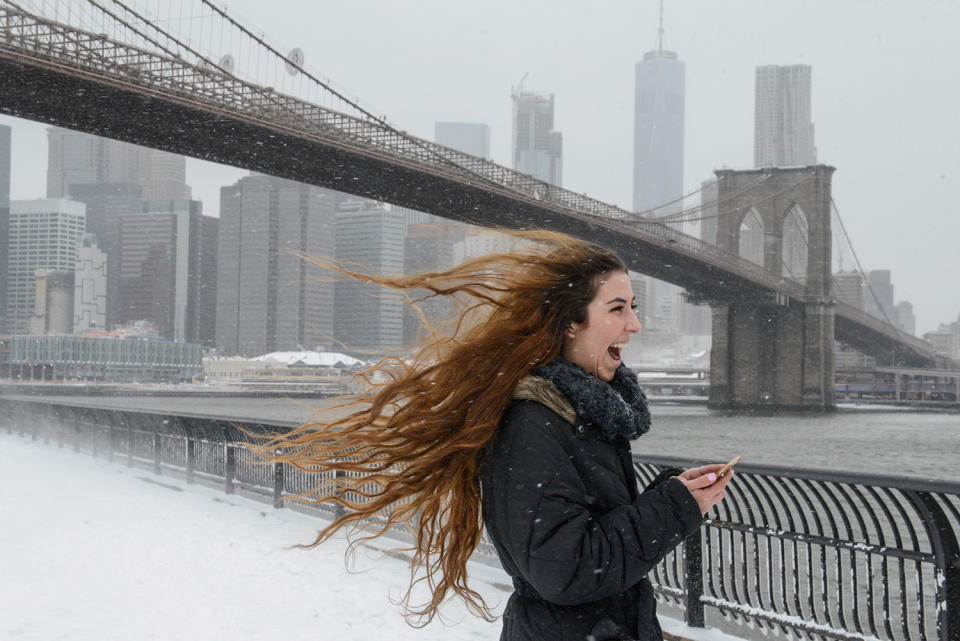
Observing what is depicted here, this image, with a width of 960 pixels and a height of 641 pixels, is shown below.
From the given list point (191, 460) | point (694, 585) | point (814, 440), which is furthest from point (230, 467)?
point (814, 440)

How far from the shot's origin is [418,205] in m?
34.5

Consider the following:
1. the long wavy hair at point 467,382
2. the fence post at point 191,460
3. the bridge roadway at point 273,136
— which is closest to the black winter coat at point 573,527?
the long wavy hair at point 467,382

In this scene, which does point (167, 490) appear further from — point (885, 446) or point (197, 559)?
point (885, 446)

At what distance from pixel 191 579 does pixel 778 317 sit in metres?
51.1

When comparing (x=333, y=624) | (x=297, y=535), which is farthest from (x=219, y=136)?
(x=333, y=624)

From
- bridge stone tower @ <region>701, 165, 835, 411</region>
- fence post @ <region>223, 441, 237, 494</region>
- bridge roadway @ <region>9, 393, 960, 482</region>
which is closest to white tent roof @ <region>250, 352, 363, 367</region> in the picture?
bridge stone tower @ <region>701, 165, 835, 411</region>

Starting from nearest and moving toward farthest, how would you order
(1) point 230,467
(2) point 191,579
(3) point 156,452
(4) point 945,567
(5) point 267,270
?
(4) point 945,567
(2) point 191,579
(1) point 230,467
(3) point 156,452
(5) point 267,270

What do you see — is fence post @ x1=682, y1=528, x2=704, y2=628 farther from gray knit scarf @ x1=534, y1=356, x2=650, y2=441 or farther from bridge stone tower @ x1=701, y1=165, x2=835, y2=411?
bridge stone tower @ x1=701, y1=165, x2=835, y2=411

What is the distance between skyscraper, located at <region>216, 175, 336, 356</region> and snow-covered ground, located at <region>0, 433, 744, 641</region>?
7655cm

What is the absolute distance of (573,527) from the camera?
5.53 feet

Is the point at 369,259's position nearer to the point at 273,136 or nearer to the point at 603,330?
the point at 273,136

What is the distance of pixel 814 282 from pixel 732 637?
51897 mm

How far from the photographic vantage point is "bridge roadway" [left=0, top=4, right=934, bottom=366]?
81.9ft

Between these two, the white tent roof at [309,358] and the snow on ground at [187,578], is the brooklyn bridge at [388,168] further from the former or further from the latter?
the white tent roof at [309,358]
